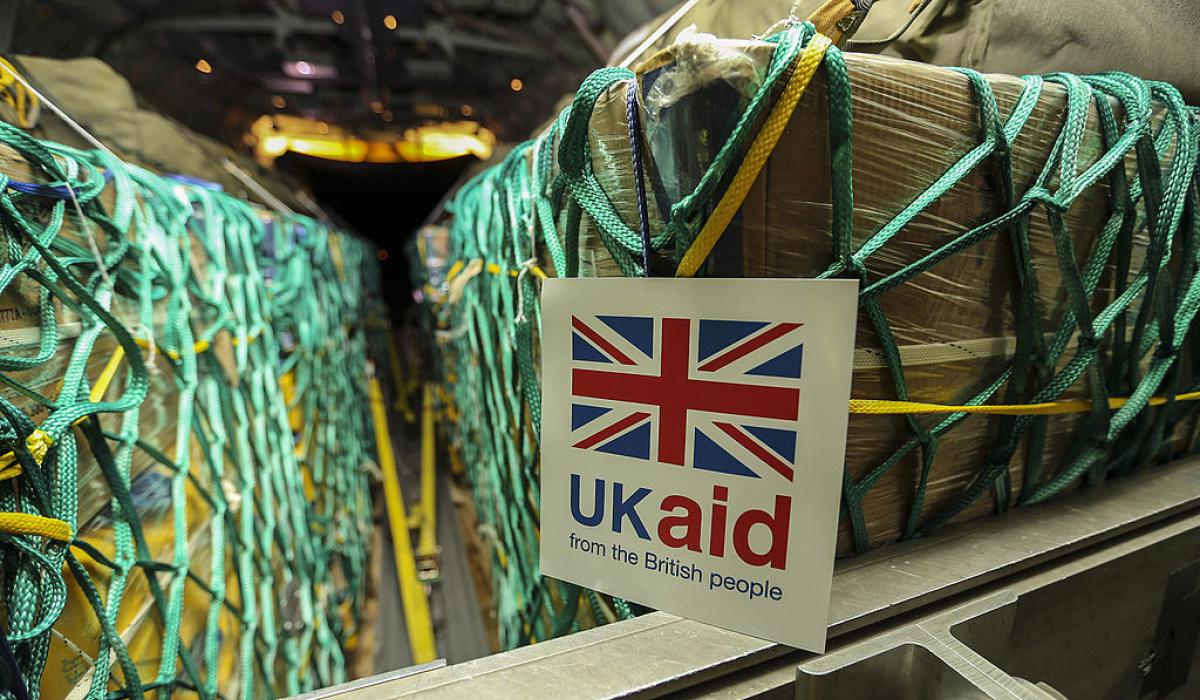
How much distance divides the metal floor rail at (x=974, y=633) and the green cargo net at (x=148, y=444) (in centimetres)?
31

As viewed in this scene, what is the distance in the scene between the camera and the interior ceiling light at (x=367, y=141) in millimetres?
5125

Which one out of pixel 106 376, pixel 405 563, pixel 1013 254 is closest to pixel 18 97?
pixel 106 376

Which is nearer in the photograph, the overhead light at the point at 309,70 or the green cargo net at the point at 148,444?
the green cargo net at the point at 148,444

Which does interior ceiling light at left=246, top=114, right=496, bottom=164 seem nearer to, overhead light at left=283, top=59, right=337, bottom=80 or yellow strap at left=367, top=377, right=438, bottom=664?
overhead light at left=283, top=59, right=337, bottom=80

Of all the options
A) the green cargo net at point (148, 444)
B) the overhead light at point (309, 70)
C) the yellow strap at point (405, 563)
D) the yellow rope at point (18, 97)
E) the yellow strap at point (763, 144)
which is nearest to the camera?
the yellow strap at point (763, 144)

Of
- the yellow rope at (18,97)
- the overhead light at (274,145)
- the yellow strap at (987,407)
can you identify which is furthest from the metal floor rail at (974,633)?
the overhead light at (274,145)

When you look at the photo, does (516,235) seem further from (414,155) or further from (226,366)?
(414,155)

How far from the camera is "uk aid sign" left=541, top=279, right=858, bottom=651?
36 centimetres

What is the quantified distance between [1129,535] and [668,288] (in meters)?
0.61

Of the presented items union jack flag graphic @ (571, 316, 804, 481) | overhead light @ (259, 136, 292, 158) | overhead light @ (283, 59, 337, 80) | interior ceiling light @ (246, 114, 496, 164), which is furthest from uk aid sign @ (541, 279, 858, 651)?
overhead light @ (259, 136, 292, 158)

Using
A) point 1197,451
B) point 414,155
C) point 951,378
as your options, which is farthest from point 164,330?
point 414,155

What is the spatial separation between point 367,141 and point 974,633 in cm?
656

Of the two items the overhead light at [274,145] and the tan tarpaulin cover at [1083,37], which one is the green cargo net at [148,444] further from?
the overhead light at [274,145]

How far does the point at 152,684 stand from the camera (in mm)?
582
